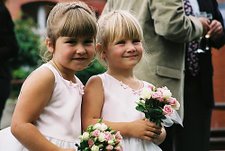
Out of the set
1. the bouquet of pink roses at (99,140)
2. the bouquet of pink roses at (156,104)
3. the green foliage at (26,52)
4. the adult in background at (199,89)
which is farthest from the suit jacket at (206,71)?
the green foliage at (26,52)

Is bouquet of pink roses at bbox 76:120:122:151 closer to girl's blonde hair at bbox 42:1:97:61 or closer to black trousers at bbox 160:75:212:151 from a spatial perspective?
girl's blonde hair at bbox 42:1:97:61

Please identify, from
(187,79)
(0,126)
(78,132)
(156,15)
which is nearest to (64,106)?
(78,132)

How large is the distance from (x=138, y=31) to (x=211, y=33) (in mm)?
1253

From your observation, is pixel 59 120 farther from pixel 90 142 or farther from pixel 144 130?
pixel 144 130

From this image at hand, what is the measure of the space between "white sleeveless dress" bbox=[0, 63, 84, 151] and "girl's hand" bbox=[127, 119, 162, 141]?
28 cm

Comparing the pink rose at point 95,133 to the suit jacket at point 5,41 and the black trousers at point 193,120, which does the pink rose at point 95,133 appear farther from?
the suit jacket at point 5,41

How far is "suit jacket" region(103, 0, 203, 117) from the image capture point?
4410mm

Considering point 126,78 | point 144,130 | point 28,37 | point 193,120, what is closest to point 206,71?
point 193,120

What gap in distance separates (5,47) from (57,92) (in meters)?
2.91

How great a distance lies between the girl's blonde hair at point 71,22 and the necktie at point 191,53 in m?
1.26

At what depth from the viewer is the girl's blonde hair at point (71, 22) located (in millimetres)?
3545

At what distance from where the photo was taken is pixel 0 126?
8.32 m

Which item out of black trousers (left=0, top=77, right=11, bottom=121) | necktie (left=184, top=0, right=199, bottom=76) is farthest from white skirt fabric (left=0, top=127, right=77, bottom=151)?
black trousers (left=0, top=77, right=11, bottom=121)

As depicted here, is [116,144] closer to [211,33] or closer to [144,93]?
[144,93]
